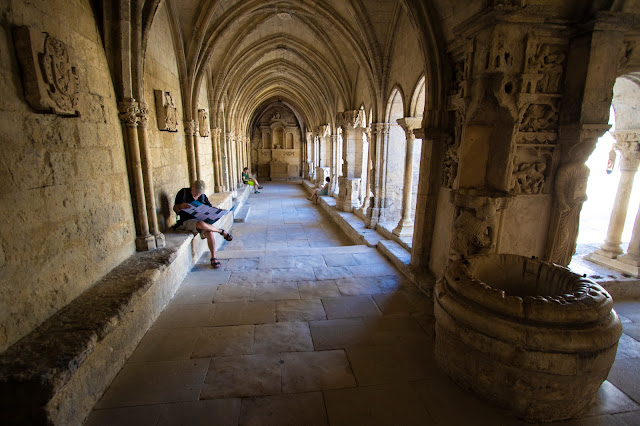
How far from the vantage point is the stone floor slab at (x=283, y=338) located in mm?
2965

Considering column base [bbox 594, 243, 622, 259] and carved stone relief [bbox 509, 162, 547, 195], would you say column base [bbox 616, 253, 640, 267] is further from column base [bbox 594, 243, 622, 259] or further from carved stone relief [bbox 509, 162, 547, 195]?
carved stone relief [bbox 509, 162, 547, 195]

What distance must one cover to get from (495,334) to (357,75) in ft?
28.1

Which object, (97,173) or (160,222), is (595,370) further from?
(160,222)

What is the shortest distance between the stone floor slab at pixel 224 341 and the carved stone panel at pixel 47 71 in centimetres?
238

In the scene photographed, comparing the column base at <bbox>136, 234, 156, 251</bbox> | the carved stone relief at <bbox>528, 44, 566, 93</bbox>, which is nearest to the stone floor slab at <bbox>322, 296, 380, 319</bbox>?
the column base at <bbox>136, 234, 156, 251</bbox>

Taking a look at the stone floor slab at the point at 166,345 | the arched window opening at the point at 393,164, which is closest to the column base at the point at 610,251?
the arched window opening at the point at 393,164

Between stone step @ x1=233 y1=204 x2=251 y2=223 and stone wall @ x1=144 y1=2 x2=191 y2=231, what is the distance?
3.23 meters

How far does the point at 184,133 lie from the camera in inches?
272

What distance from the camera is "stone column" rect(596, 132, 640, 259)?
4277 mm

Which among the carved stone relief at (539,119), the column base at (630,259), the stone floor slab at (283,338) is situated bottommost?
the stone floor slab at (283,338)

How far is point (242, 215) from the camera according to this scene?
1030 cm

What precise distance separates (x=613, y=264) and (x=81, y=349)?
6.06 m

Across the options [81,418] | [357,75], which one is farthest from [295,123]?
[81,418]

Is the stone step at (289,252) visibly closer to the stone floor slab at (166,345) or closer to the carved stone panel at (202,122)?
the stone floor slab at (166,345)
